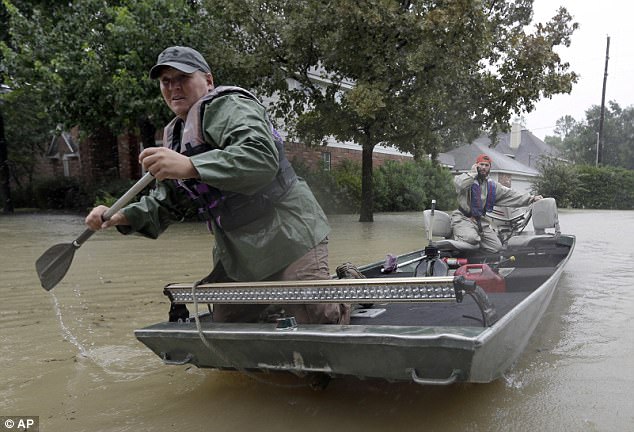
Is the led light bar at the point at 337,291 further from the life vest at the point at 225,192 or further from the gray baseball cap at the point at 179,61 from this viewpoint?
the gray baseball cap at the point at 179,61

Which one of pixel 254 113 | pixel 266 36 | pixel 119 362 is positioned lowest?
pixel 119 362

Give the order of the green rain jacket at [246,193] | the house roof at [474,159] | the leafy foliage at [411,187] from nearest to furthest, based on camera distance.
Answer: the green rain jacket at [246,193]
the leafy foliage at [411,187]
the house roof at [474,159]

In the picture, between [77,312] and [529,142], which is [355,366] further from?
[529,142]

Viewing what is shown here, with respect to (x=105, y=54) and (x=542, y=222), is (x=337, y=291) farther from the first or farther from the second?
(x=105, y=54)

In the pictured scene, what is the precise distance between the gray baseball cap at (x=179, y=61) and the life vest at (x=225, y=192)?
152 millimetres

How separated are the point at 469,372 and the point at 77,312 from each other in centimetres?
418

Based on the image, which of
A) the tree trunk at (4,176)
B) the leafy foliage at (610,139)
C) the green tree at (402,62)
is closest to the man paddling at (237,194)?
the green tree at (402,62)

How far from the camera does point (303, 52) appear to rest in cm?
1341

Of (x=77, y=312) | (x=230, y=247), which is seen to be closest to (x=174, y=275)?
(x=77, y=312)

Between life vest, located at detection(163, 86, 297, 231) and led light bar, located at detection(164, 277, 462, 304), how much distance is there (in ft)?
1.14

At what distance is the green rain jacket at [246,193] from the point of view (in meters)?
2.32

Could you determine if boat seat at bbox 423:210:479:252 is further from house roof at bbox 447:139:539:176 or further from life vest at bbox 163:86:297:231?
house roof at bbox 447:139:539:176

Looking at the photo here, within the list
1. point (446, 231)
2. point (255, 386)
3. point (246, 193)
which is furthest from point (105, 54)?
point (246, 193)

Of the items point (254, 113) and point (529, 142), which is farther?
point (529, 142)
